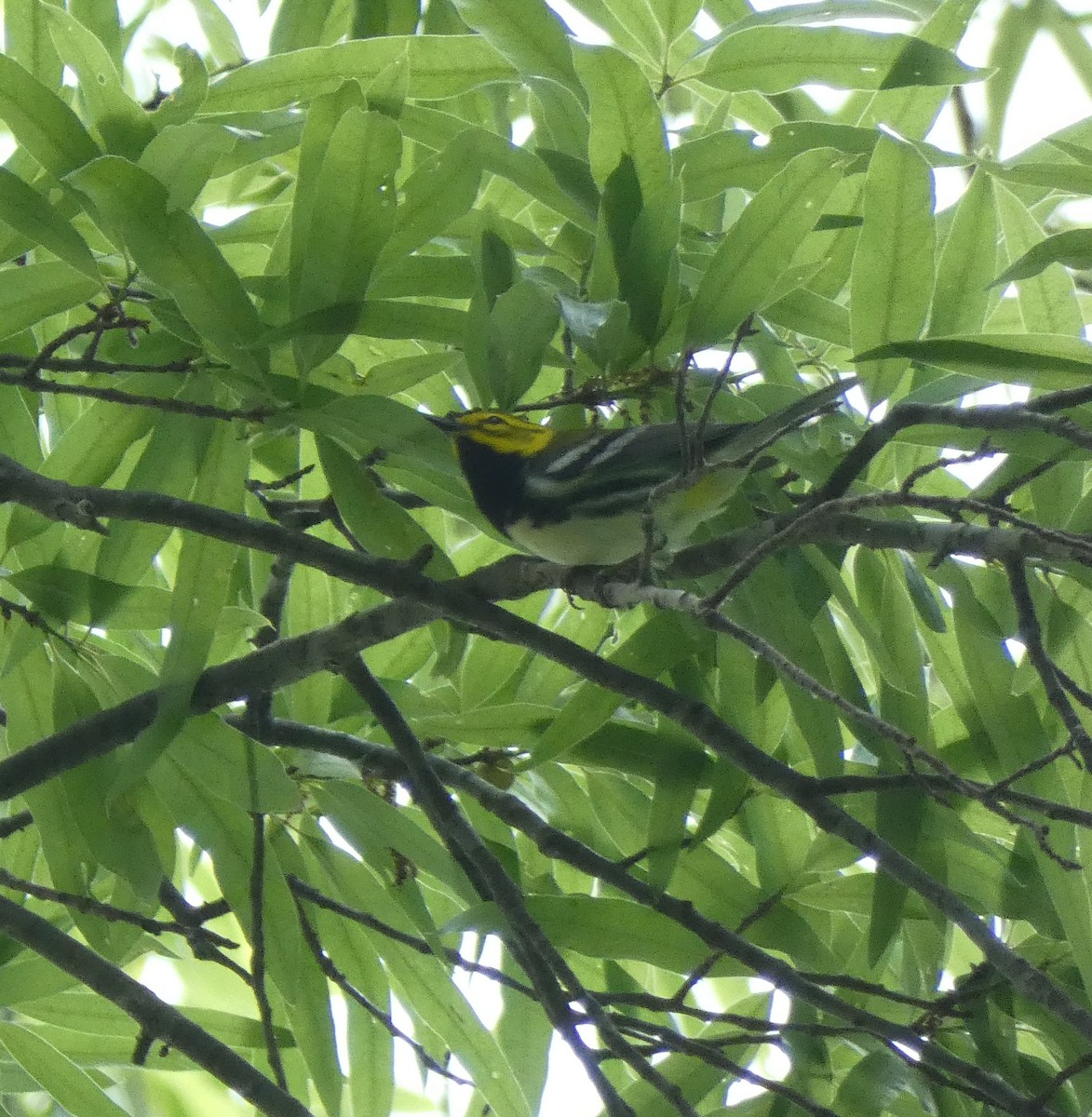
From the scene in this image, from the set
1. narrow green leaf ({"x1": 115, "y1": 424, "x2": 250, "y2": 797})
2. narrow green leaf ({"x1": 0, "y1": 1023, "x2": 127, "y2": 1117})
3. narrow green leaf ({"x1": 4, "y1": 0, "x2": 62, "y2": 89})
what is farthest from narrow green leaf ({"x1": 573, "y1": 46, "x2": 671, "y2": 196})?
narrow green leaf ({"x1": 0, "y1": 1023, "x2": 127, "y2": 1117})

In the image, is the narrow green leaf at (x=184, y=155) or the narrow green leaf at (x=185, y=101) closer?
the narrow green leaf at (x=184, y=155)

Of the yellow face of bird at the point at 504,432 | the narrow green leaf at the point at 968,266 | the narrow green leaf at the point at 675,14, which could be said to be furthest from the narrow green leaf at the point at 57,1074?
the narrow green leaf at the point at 675,14

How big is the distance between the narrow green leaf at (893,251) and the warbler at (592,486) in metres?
0.23

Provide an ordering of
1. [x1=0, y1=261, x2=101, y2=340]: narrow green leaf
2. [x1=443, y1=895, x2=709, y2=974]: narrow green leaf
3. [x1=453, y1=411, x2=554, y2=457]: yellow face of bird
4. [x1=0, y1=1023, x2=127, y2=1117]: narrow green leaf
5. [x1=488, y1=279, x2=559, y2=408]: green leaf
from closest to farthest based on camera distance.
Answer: [x1=488, y1=279, x2=559, y2=408]: green leaf → [x1=0, y1=261, x2=101, y2=340]: narrow green leaf → [x1=443, y1=895, x2=709, y2=974]: narrow green leaf → [x1=0, y1=1023, x2=127, y2=1117]: narrow green leaf → [x1=453, y1=411, x2=554, y2=457]: yellow face of bird

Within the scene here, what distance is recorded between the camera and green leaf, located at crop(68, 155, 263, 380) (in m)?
1.49

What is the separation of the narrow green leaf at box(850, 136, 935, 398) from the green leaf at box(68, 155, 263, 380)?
2.58 ft

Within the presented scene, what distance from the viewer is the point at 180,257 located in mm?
1570

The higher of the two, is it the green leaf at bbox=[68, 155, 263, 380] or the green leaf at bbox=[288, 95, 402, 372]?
the green leaf at bbox=[288, 95, 402, 372]

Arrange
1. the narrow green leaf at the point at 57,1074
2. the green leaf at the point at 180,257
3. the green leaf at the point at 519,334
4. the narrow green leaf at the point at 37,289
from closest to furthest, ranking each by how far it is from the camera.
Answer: the green leaf at the point at 180,257
the green leaf at the point at 519,334
the narrow green leaf at the point at 37,289
the narrow green leaf at the point at 57,1074

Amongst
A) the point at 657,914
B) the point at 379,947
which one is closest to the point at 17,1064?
the point at 379,947

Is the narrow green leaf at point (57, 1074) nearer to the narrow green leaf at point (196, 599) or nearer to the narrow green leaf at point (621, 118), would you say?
the narrow green leaf at point (196, 599)

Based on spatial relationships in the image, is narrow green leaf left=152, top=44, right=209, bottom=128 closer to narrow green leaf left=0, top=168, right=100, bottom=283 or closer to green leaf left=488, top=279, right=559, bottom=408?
narrow green leaf left=0, top=168, right=100, bottom=283

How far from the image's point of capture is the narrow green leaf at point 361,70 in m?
1.88

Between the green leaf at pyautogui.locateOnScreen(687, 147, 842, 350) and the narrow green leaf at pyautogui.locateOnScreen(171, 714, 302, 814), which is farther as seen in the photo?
the narrow green leaf at pyautogui.locateOnScreen(171, 714, 302, 814)
